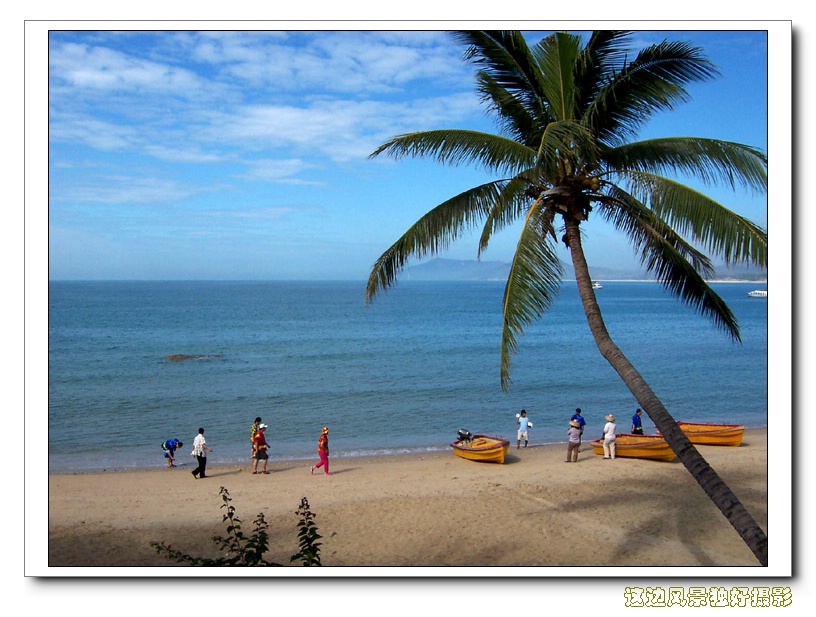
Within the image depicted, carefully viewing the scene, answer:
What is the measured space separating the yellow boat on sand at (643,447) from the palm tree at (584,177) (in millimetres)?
7550

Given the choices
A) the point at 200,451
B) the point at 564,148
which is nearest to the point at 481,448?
the point at 200,451

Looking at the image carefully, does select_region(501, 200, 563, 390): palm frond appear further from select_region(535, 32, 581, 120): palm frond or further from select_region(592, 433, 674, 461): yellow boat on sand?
select_region(592, 433, 674, 461): yellow boat on sand

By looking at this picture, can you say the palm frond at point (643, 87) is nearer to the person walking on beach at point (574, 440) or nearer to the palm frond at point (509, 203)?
the palm frond at point (509, 203)

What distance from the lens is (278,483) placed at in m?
13.5

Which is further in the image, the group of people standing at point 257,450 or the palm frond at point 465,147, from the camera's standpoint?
the group of people standing at point 257,450

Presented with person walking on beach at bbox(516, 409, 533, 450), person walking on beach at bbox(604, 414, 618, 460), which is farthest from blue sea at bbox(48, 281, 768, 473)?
person walking on beach at bbox(604, 414, 618, 460)

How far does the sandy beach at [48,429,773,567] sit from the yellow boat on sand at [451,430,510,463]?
0.86ft

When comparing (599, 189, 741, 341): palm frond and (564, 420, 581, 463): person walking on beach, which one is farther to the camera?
(564, 420, 581, 463): person walking on beach

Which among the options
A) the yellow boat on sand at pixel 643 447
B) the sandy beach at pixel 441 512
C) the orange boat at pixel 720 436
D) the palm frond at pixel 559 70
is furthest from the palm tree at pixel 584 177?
the orange boat at pixel 720 436

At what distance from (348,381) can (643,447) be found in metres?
18.9

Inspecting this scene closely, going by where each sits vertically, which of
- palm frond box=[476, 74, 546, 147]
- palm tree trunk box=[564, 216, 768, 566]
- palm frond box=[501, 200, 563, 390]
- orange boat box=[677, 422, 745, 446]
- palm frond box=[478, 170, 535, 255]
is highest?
palm frond box=[476, 74, 546, 147]

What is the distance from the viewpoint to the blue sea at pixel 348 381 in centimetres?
1934

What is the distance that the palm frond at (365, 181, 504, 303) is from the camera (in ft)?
22.1
